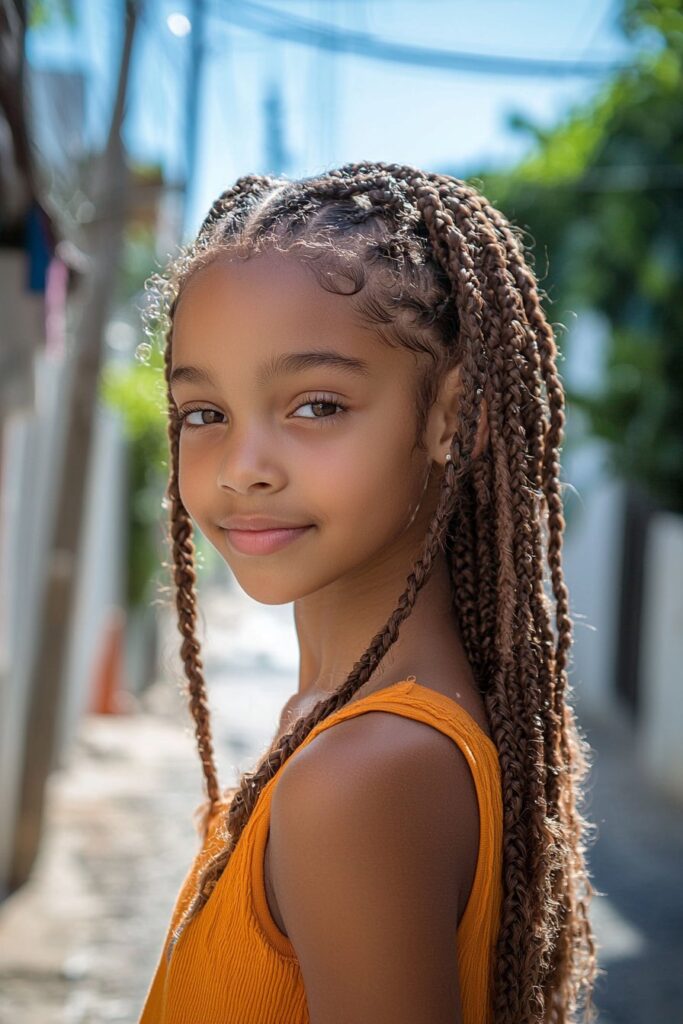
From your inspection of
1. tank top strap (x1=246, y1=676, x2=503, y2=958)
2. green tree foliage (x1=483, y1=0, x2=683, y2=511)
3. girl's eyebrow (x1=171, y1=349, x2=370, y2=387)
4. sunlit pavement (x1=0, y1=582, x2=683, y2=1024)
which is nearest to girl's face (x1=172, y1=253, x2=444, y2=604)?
girl's eyebrow (x1=171, y1=349, x2=370, y2=387)

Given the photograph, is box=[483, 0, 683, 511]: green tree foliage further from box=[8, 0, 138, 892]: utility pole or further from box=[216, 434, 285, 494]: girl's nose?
box=[216, 434, 285, 494]: girl's nose

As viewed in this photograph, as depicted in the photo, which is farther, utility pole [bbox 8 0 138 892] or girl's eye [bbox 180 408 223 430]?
utility pole [bbox 8 0 138 892]

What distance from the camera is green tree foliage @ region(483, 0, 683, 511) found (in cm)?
883

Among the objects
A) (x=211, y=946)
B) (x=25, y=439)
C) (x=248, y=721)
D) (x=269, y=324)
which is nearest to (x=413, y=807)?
(x=211, y=946)

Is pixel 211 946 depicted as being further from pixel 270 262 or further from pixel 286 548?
pixel 270 262

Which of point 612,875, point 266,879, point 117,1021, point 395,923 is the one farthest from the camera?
point 612,875

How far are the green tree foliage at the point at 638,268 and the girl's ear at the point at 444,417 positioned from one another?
23.0ft

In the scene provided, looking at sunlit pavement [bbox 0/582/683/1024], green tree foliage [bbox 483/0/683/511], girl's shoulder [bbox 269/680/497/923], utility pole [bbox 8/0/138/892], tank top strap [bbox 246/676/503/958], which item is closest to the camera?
girl's shoulder [bbox 269/680/497/923]

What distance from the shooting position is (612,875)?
5.87 metres

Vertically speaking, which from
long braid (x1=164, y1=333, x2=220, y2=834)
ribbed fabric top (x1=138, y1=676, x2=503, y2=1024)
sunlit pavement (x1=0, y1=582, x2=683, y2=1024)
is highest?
long braid (x1=164, y1=333, x2=220, y2=834)

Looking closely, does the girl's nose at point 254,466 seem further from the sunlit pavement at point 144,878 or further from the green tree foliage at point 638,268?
the green tree foliage at point 638,268

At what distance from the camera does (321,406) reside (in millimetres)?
1196

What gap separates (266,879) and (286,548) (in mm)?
330

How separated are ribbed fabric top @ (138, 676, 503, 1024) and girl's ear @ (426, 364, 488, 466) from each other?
0.26m
